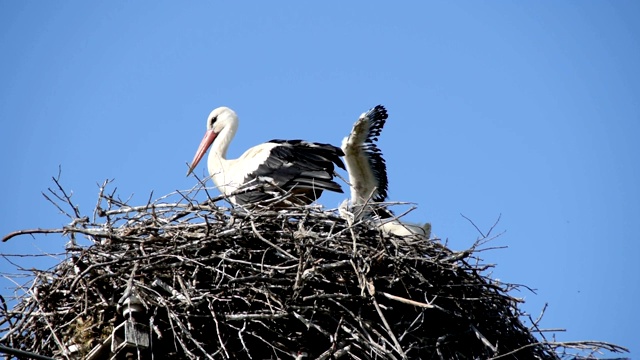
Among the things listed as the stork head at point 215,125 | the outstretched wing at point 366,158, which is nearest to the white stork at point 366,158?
the outstretched wing at point 366,158

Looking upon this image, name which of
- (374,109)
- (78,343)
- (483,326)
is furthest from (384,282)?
(374,109)

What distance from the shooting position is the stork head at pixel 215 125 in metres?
8.64

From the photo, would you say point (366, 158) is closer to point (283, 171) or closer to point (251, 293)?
point (283, 171)

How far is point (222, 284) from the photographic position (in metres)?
5.39

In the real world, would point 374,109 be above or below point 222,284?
above

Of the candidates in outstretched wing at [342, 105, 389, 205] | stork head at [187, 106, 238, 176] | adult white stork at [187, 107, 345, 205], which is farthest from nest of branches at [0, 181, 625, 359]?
stork head at [187, 106, 238, 176]

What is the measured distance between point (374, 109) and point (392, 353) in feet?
8.95

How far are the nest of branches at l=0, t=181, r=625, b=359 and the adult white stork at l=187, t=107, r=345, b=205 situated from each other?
1103 millimetres

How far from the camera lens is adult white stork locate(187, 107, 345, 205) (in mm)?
7163

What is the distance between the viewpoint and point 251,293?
17.8ft

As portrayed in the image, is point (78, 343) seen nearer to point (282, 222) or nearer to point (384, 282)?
point (282, 222)

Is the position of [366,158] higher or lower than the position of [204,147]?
lower

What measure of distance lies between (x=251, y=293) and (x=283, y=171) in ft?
6.83

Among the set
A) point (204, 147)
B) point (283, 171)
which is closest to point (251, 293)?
point (283, 171)
